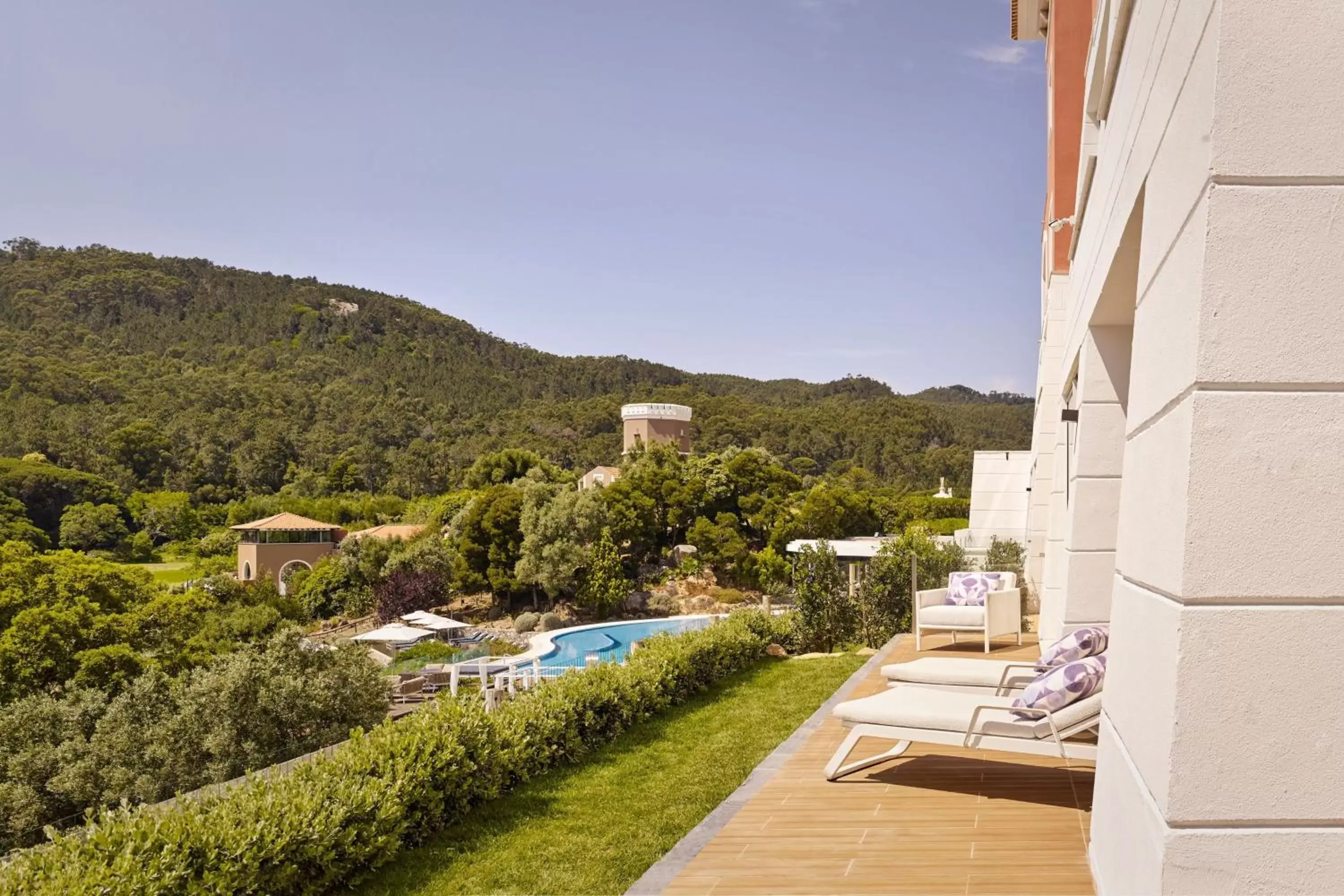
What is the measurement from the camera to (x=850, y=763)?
5.26 metres

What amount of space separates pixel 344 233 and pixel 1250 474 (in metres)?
37.8

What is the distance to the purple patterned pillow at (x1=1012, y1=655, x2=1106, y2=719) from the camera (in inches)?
161

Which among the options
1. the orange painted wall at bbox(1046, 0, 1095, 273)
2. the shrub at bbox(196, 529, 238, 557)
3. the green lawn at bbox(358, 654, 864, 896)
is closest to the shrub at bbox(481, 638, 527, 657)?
the green lawn at bbox(358, 654, 864, 896)

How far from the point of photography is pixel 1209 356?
1.94 m

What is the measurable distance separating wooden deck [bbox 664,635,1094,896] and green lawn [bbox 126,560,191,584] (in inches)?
1805

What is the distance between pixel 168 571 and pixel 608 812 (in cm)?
5017

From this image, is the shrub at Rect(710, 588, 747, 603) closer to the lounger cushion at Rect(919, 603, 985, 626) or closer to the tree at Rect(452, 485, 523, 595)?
the tree at Rect(452, 485, 523, 595)

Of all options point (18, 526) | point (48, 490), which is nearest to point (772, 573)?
point (18, 526)

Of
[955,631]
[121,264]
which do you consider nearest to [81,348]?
[121,264]

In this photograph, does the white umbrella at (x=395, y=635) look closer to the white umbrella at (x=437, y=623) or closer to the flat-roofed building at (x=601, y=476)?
the white umbrella at (x=437, y=623)

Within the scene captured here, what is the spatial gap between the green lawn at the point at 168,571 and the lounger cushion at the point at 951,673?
1785 inches

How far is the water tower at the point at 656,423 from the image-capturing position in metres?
60.3

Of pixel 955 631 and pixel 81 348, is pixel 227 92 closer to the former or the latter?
pixel 955 631

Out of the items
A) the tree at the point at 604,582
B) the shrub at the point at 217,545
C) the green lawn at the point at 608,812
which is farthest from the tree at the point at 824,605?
the shrub at the point at 217,545
